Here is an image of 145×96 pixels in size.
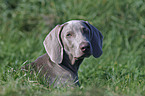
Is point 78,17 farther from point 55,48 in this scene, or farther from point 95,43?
point 55,48

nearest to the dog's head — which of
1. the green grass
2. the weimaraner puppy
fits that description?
the weimaraner puppy

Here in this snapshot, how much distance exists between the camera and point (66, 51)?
3.69m

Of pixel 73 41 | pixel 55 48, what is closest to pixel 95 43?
pixel 73 41

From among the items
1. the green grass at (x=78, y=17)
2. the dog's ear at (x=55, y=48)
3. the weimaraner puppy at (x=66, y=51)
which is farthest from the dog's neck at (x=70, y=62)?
the green grass at (x=78, y=17)

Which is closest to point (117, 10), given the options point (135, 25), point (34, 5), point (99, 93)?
point (135, 25)

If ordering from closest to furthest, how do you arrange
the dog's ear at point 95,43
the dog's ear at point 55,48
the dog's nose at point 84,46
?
the dog's nose at point 84,46 → the dog's ear at point 55,48 → the dog's ear at point 95,43

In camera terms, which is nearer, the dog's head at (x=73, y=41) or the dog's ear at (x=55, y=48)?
the dog's head at (x=73, y=41)

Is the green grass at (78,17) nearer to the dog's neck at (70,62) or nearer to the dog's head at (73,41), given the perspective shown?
the dog's neck at (70,62)

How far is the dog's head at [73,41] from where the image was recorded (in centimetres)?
346

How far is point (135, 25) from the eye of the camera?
672cm

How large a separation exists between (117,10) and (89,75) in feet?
8.92

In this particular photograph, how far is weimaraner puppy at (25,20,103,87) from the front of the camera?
3502mm

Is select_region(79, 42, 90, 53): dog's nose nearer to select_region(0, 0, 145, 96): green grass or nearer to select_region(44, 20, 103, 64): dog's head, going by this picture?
select_region(44, 20, 103, 64): dog's head

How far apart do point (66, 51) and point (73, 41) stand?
0.24 m
